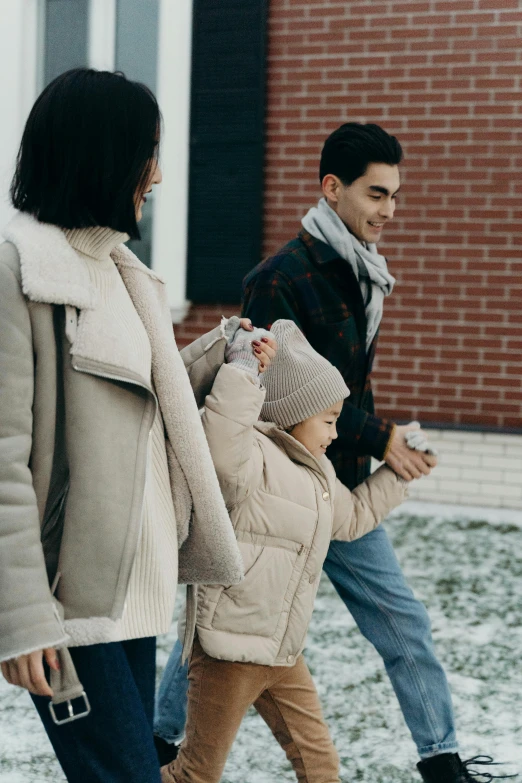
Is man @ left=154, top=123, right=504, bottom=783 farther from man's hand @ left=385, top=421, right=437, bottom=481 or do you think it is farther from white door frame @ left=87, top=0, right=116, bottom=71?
white door frame @ left=87, top=0, right=116, bottom=71

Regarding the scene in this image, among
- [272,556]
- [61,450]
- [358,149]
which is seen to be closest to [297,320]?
[358,149]

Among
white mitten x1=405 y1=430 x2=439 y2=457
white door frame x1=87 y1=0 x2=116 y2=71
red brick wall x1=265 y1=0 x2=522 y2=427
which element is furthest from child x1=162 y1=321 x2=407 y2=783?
white door frame x1=87 y1=0 x2=116 y2=71

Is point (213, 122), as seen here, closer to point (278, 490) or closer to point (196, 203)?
point (196, 203)

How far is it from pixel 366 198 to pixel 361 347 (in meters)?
0.45

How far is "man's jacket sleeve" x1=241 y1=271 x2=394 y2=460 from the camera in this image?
9.30 ft

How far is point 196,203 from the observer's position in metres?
6.98

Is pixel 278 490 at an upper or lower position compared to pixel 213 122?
lower

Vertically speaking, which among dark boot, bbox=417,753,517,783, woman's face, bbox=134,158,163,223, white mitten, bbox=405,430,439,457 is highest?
woman's face, bbox=134,158,163,223

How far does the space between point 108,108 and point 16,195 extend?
239 millimetres

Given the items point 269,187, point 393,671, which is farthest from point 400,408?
point 393,671

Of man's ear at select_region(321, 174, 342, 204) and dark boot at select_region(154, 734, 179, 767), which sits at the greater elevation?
man's ear at select_region(321, 174, 342, 204)

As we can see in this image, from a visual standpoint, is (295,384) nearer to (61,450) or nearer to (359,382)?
(359,382)

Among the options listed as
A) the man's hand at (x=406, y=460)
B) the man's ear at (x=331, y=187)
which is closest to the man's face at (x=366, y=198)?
the man's ear at (x=331, y=187)

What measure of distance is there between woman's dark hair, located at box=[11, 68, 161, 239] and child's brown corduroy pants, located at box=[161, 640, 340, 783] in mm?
1175
